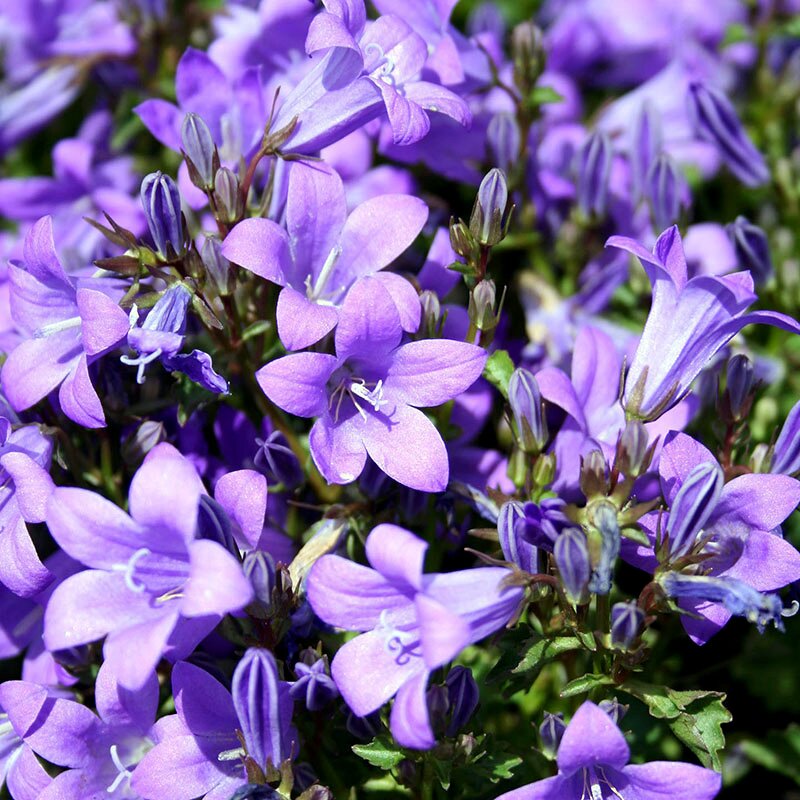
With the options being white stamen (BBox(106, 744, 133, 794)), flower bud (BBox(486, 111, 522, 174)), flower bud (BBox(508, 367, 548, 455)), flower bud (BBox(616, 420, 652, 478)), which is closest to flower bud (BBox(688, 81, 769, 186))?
flower bud (BBox(486, 111, 522, 174))

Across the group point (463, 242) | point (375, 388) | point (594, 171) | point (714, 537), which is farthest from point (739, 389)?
point (594, 171)

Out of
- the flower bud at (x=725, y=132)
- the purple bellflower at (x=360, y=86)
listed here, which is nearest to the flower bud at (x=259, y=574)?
the purple bellflower at (x=360, y=86)

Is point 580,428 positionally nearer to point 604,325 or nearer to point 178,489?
point 604,325

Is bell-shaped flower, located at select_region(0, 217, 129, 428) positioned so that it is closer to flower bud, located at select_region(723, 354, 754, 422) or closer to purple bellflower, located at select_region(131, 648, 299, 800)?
purple bellflower, located at select_region(131, 648, 299, 800)

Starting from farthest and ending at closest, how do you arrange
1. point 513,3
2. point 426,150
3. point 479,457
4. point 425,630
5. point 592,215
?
point 513,3
point 592,215
point 426,150
point 479,457
point 425,630

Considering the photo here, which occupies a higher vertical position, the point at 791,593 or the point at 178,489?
the point at 178,489

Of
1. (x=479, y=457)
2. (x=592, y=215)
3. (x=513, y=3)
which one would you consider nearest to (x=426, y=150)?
(x=592, y=215)
